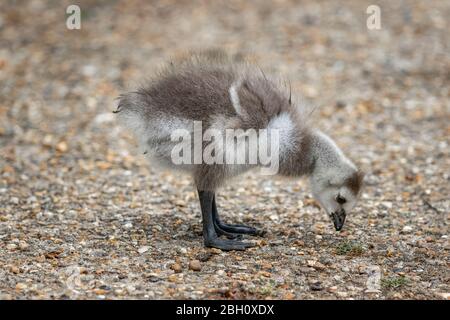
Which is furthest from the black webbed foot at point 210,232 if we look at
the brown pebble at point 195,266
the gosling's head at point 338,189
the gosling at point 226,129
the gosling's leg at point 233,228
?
the gosling's head at point 338,189

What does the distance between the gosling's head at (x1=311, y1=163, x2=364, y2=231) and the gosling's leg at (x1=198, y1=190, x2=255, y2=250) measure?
2.31 feet

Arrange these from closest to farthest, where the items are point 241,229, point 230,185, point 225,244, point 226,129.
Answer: point 226,129
point 225,244
point 241,229
point 230,185

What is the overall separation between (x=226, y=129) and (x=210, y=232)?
0.80 m

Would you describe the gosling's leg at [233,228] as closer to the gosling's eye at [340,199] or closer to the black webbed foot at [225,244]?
the black webbed foot at [225,244]

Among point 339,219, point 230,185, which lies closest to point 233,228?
point 339,219

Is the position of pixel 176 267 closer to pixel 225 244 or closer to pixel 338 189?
pixel 225 244

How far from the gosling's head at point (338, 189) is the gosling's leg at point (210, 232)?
2.31 ft

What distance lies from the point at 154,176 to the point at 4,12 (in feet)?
18.1

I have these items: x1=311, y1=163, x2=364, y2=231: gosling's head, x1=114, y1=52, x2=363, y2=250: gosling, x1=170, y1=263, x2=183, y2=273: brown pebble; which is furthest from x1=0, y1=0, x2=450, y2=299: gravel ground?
x1=114, y1=52, x2=363, y2=250: gosling

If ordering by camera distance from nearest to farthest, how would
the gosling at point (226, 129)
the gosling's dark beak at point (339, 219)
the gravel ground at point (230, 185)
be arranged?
the gravel ground at point (230, 185)
the gosling at point (226, 129)
the gosling's dark beak at point (339, 219)

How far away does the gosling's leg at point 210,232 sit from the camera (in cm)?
488

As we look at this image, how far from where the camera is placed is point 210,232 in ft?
16.1

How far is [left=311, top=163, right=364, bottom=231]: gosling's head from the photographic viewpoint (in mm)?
5082

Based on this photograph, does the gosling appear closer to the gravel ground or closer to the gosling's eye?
the gosling's eye
